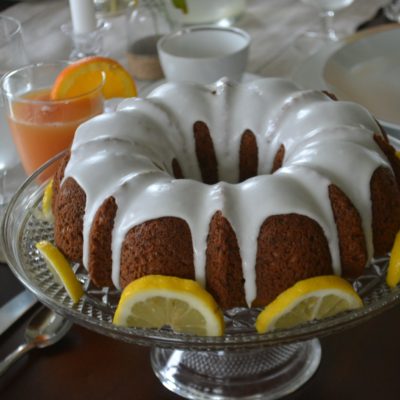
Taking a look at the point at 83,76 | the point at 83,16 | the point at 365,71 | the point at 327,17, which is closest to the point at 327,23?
the point at 327,17

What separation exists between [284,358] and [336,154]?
0.96 feet

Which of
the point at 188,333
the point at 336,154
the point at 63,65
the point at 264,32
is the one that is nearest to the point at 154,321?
the point at 188,333

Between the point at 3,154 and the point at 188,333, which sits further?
the point at 3,154

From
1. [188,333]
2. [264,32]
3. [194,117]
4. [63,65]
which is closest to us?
[188,333]

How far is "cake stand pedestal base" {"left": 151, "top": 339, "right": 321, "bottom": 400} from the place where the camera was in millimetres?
942

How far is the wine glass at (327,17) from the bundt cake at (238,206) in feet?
2.96

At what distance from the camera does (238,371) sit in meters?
0.98

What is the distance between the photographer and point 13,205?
39.8 inches

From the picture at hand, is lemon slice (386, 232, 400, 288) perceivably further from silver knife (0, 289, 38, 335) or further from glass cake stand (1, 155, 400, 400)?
silver knife (0, 289, 38, 335)

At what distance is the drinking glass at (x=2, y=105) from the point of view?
136 cm

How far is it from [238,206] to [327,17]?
3.90 feet

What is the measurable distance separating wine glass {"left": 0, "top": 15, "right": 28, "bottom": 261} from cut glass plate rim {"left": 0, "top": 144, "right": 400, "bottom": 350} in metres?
0.31

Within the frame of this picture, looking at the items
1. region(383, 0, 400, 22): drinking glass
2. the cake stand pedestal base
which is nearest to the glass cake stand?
the cake stand pedestal base

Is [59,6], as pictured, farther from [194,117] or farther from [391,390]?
[391,390]
